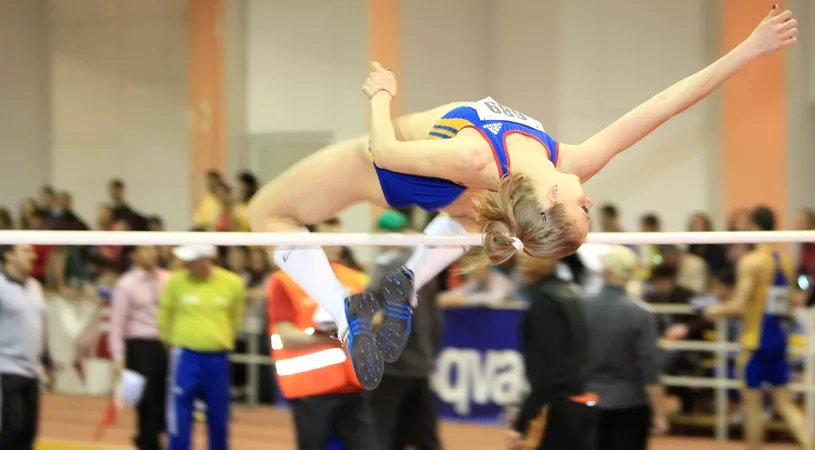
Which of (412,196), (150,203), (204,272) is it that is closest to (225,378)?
(204,272)

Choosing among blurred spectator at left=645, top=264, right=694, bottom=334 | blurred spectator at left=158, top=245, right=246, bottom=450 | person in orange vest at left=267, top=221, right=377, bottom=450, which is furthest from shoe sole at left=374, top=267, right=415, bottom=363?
blurred spectator at left=645, top=264, right=694, bottom=334

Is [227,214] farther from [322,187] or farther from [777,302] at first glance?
[322,187]

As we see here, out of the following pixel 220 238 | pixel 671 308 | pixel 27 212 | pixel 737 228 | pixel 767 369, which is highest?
pixel 27 212

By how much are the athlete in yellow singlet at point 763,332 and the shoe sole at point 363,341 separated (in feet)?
11.0

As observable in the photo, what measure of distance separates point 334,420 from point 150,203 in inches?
327

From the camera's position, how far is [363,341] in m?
3.23

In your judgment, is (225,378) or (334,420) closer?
(334,420)

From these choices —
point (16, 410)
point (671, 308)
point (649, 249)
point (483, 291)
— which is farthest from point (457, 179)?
point (649, 249)

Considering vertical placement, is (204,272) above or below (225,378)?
Result: above

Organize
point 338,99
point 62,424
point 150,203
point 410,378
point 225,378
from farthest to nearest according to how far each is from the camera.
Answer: point 150,203 < point 338,99 < point 62,424 < point 225,378 < point 410,378

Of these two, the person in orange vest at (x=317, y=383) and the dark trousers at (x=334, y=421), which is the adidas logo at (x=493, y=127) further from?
the dark trousers at (x=334, y=421)

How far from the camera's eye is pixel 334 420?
4.22 metres

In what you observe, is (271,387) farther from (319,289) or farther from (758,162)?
(319,289)

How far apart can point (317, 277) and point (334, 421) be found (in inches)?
38.2
